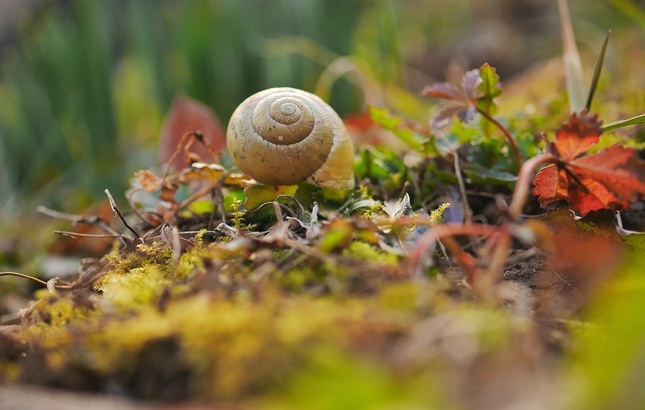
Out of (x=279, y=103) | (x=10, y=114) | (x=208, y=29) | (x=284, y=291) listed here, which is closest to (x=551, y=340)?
(x=284, y=291)

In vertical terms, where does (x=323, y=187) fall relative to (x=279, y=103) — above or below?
below

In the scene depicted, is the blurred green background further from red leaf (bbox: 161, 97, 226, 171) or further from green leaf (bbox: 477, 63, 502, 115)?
green leaf (bbox: 477, 63, 502, 115)

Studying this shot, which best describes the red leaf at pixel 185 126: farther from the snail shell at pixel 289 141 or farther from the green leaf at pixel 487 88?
the green leaf at pixel 487 88

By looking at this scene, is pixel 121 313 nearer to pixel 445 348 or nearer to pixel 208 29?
pixel 445 348

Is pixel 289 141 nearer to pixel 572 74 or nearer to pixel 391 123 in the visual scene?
pixel 391 123

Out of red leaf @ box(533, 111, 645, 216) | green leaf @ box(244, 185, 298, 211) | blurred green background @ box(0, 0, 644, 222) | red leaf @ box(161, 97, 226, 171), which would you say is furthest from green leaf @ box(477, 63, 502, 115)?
blurred green background @ box(0, 0, 644, 222)

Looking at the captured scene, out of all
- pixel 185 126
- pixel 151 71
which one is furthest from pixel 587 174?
pixel 151 71

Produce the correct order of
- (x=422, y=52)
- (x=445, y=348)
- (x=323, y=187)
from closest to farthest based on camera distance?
(x=445, y=348) → (x=323, y=187) → (x=422, y=52)
